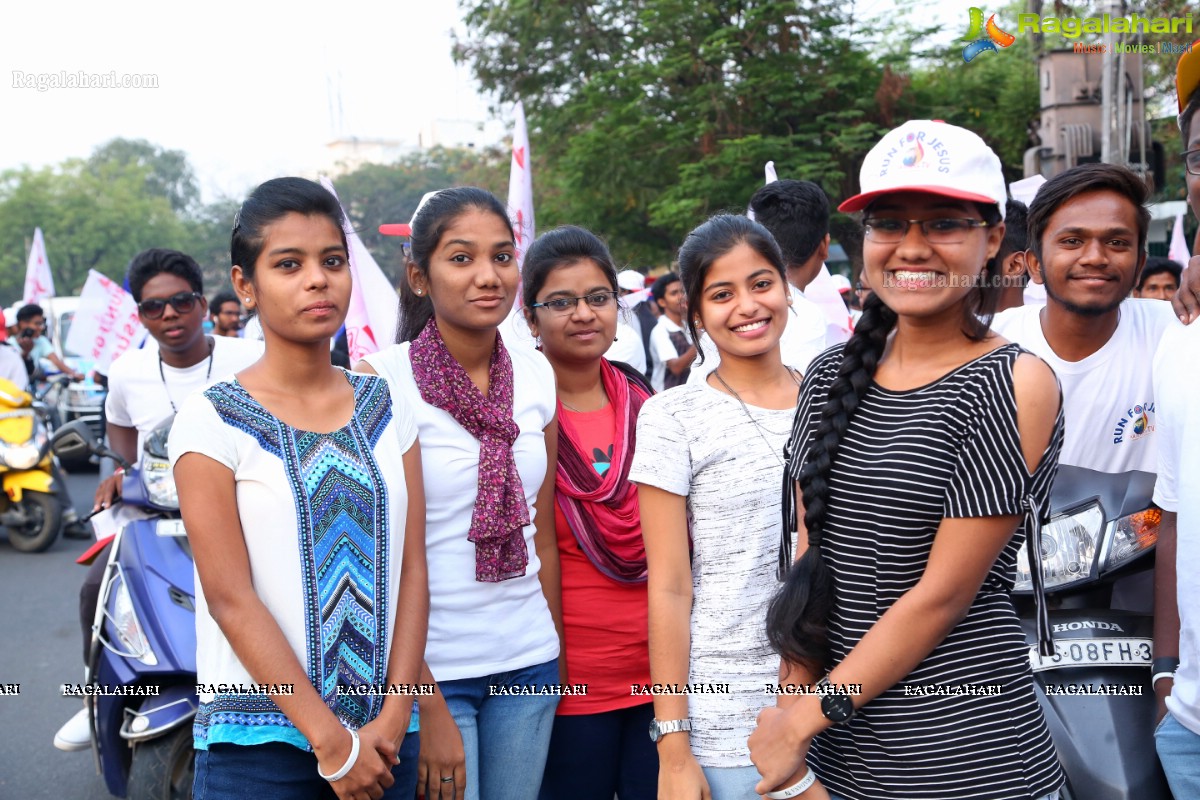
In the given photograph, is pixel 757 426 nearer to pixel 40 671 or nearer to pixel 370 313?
pixel 370 313

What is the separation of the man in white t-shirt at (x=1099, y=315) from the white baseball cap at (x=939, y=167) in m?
1.06

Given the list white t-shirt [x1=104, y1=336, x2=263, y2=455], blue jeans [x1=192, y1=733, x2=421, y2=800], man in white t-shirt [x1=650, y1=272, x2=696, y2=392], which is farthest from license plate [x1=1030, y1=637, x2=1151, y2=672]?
man in white t-shirt [x1=650, y1=272, x2=696, y2=392]

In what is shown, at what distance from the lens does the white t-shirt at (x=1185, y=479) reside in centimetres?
208

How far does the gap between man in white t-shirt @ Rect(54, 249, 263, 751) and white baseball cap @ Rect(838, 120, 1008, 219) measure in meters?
3.07

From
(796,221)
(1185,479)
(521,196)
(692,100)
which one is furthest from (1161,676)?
(692,100)

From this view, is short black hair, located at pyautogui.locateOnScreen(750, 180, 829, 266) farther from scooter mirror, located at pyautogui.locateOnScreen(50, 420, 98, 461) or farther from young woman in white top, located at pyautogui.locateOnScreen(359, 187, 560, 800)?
scooter mirror, located at pyautogui.locateOnScreen(50, 420, 98, 461)

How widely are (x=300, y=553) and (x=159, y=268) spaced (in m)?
2.71

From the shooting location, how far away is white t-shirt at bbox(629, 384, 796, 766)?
2186mm

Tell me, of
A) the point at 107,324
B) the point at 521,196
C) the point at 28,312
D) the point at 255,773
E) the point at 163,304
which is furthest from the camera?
the point at 28,312

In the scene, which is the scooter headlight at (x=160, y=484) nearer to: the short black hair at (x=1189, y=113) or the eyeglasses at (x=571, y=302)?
the eyeglasses at (x=571, y=302)

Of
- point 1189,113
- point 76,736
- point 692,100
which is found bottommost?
point 76,736

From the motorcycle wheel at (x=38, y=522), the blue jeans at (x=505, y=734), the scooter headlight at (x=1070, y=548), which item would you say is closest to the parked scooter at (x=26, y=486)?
the motorcycle wheel at (x=38, y=522)

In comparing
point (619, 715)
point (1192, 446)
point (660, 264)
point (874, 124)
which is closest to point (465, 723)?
point (619, 715)

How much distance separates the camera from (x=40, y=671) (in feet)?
18.4
